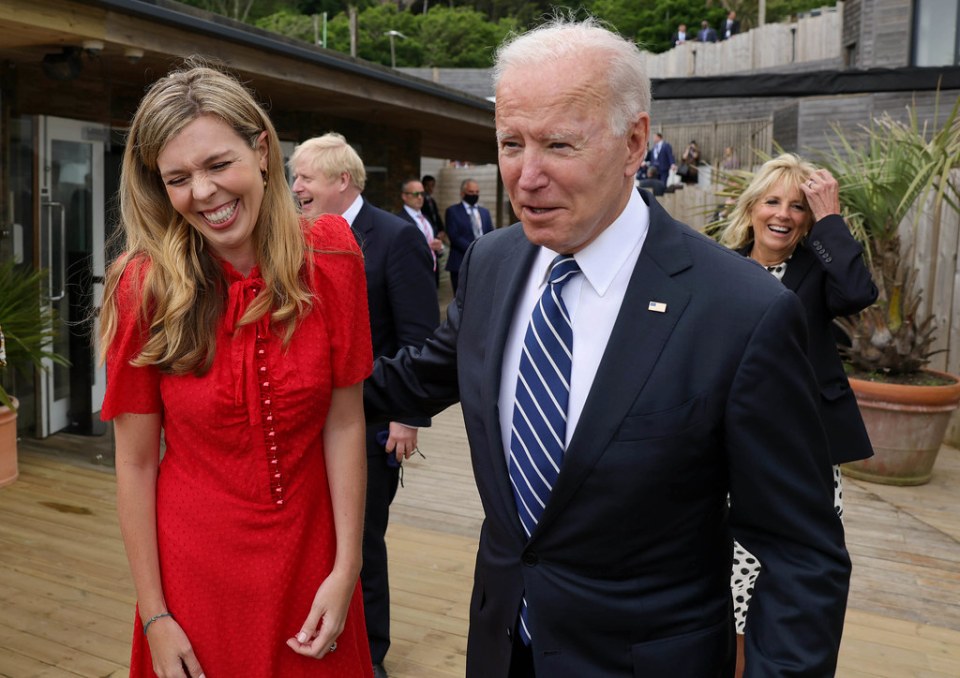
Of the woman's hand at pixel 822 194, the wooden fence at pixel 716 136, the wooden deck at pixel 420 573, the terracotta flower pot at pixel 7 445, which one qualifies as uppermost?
the wooden fence at pixel 716 136

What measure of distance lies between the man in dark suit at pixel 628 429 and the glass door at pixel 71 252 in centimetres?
537

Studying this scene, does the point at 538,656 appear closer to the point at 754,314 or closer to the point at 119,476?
the point at 754,314

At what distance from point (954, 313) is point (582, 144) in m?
6.45

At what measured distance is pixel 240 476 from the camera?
1.64 meters

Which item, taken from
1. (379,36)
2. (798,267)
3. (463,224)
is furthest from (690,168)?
(379,36)

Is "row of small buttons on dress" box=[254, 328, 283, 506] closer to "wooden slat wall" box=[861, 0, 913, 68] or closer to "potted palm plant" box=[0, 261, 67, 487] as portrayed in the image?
"potted palm plant" box=[0, 261, 67, 487]

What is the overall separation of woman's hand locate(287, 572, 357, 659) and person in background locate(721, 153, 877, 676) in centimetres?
153

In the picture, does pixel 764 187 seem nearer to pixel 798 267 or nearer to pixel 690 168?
pixel 798 267

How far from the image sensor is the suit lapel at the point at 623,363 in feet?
4.53

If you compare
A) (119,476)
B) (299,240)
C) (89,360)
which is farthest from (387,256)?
(89,360)

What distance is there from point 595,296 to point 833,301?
69.7 inches

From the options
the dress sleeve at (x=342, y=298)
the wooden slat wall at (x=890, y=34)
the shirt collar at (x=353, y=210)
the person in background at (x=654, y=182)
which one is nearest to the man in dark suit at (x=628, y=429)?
the dress sleeve at (x=342, y=298)

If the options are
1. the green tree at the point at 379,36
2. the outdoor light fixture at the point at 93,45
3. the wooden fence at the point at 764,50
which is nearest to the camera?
the outdoor light fixture at the point at 93,45

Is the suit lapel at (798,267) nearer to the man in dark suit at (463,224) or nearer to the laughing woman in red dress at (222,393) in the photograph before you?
the laughing woman in red dress at (222,393)
